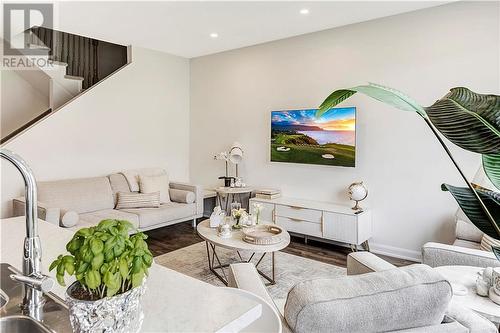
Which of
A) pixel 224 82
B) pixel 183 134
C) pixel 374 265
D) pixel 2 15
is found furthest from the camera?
pixel 183 134

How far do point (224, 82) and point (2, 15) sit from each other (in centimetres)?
293

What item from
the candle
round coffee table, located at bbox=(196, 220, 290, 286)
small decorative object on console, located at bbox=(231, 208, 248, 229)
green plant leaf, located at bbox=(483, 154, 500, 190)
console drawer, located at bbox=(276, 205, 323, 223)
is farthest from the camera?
console drawer, located at bbox=(276, 205, 323, 223)

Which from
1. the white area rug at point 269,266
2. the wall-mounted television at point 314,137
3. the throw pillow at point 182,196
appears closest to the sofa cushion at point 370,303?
the white area rug at point 269,266

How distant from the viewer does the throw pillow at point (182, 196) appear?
4751 millimetres

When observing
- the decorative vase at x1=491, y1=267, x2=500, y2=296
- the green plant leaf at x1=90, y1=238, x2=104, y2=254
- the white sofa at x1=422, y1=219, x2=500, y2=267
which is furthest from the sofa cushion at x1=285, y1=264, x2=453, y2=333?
the white sofa at x1=422, y1=219, x2=500, y2=267

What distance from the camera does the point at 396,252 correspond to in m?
3.82

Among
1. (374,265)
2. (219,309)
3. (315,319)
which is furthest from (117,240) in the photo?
(374,265)

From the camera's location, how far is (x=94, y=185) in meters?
4.33

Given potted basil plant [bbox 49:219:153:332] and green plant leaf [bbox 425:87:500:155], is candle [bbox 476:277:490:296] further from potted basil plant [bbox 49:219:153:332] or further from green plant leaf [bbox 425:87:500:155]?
potted basil plant [bbox 49:219:153:332]

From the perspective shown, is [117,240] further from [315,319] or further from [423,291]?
[423,291]

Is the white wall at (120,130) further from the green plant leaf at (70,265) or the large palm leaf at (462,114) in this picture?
the large palm leaf at (462,114)

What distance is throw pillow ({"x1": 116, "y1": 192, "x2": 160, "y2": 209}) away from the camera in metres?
4.41

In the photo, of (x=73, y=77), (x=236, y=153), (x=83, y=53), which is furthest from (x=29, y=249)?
(x=83, y=53)

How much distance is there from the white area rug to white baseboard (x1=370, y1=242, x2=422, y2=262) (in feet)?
2.55
